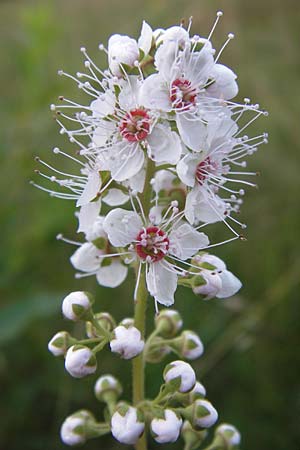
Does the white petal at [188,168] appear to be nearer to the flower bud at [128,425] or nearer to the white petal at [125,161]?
the white petal at [125,161]

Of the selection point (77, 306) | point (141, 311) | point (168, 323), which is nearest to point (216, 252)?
point (168, 323)

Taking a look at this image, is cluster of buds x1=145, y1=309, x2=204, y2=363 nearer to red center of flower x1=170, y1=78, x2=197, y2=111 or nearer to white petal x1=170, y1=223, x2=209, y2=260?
white petal x1=170, y1=223, x2=209, y2=260

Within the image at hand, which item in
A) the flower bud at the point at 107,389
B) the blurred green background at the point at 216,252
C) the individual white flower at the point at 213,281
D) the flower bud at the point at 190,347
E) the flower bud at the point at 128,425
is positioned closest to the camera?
the flower bud at the point at 128,425

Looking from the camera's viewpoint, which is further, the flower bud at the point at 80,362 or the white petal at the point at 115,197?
the white petal at the point at 115,197

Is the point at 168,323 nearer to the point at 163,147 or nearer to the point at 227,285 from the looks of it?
the point at 227,285

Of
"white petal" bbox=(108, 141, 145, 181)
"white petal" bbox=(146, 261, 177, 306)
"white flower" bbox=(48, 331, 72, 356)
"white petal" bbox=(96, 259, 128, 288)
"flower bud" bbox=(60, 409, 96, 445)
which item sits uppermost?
"white petal" bbox=(108, 141, 145, 181)

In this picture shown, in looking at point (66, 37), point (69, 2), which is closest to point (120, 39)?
point (66, 37)

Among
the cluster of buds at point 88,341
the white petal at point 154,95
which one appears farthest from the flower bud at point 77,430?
the white petal at point 154,95

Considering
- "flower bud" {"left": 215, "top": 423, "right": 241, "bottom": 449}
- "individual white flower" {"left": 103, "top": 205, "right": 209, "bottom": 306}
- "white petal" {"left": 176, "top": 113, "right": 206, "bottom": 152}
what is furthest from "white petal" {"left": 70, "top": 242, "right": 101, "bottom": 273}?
"flower bud" {"left": 215, "top": 423, "right": 241, "bottom": 449}
